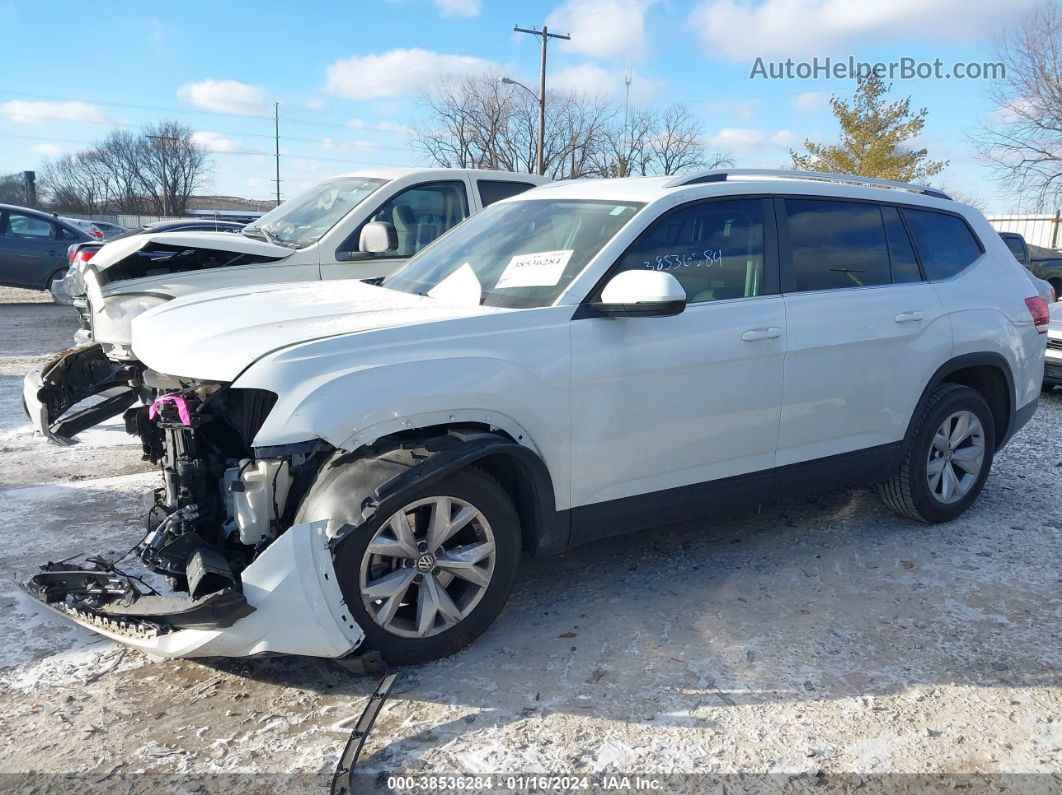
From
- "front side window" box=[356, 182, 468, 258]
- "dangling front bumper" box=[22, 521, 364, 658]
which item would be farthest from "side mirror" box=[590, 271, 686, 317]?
"front side window" box=[356, 182, 468, 258]

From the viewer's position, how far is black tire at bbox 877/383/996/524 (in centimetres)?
468

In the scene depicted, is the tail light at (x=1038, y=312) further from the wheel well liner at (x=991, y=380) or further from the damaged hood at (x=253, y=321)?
the damaged hood at (x=253, y=321)

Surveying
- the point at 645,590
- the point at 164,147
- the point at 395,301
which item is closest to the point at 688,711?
the point at 645,590

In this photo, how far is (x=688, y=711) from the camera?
301 cm

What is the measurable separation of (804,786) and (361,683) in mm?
1559

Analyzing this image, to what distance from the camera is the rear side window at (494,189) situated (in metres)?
7.26

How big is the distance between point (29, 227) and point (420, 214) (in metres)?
11.4

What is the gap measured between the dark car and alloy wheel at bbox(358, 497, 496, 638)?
14.1m

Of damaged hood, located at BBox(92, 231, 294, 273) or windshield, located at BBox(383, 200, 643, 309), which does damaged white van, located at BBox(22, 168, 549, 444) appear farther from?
windshield, located at BBox(383, 200, 643, 309)

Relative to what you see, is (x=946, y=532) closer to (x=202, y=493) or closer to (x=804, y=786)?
(x=804, y=786)

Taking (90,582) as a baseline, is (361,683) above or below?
below

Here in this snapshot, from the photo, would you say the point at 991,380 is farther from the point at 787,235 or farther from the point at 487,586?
the point at 487,586

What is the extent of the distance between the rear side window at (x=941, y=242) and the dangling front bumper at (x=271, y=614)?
366cm

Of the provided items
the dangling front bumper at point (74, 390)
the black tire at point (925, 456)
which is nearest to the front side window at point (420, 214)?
the dangling front bumper at point (74, 390)
